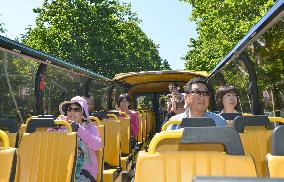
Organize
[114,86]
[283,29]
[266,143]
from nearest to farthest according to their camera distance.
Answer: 1. [283,29]
2. [266,143]
3. [114,86]

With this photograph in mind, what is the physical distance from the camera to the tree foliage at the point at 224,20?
22.0m

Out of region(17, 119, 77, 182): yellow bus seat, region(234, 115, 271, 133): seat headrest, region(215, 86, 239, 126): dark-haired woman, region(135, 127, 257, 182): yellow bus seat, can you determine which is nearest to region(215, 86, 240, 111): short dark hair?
region(215, 86, 239, 126): dark-haired woman

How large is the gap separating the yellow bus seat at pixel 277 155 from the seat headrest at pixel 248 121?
70.5 inches

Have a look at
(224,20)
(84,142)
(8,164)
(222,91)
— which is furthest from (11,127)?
(224,20)

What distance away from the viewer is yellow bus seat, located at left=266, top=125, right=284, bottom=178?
8.55ft

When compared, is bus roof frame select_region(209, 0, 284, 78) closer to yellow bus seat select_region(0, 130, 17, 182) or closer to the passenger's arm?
the passenger's arm

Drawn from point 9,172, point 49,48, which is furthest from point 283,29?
point 49,48

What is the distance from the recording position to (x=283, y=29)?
4.42 meters

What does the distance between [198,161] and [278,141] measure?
0.60 meters

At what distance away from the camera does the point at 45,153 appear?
470 centimetres

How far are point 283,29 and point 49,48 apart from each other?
30.9m

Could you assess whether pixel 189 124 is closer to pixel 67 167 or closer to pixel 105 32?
pixel 67 167

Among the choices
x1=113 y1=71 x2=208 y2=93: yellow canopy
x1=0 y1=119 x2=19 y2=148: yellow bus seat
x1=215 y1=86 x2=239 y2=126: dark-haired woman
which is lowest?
x1=0 y1=119 x2=19 y2=148: yellow bus seat

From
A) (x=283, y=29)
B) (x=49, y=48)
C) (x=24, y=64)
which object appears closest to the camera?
(x=283, y=29)
